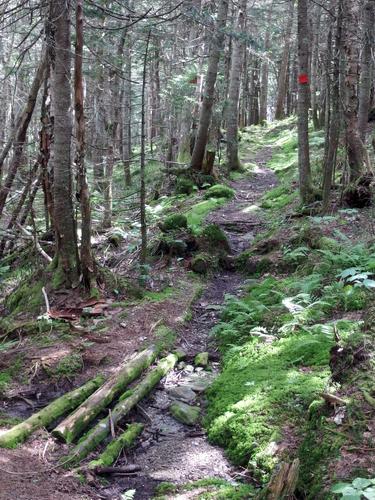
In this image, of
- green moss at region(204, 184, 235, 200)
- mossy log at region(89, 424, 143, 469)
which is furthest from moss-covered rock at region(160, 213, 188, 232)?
mossy log at region(89, 424, 143, 469)

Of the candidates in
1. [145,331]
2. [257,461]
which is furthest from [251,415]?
[145,331]

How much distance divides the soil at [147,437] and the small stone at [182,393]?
3.4 inches

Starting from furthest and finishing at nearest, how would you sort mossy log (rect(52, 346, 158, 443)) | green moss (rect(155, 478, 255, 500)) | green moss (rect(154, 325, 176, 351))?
green moss (rect(154, 325, 176, 351)) < mossy log (rect(52, 346, 158, 443)) < green moss (rect(155, 478, 255, 500))

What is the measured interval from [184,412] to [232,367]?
0.98m

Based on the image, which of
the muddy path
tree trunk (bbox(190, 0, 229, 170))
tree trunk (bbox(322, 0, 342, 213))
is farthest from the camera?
tree trunk (bbox(190, 0, 229, 170))

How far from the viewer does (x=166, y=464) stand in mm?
4668

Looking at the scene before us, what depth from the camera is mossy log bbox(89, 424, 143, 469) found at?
14.9 ft

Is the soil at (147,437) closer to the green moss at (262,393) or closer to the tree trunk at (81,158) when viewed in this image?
the green moss at (262,393)

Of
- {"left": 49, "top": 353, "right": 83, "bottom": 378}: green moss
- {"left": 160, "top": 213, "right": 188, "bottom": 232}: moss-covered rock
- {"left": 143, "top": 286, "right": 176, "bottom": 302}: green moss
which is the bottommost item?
{"left": 49, "top": 353, "right": 83, "bottom": 378}: green moss

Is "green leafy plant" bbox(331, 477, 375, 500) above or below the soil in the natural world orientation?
above

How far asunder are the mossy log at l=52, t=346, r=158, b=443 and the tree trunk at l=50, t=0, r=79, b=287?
2.30m

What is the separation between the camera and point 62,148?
26.0 ft

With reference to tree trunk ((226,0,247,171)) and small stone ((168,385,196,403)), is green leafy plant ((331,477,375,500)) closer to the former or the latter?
small stone ((168,385,196,403))

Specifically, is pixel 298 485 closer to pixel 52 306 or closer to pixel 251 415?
pixel 251 415
